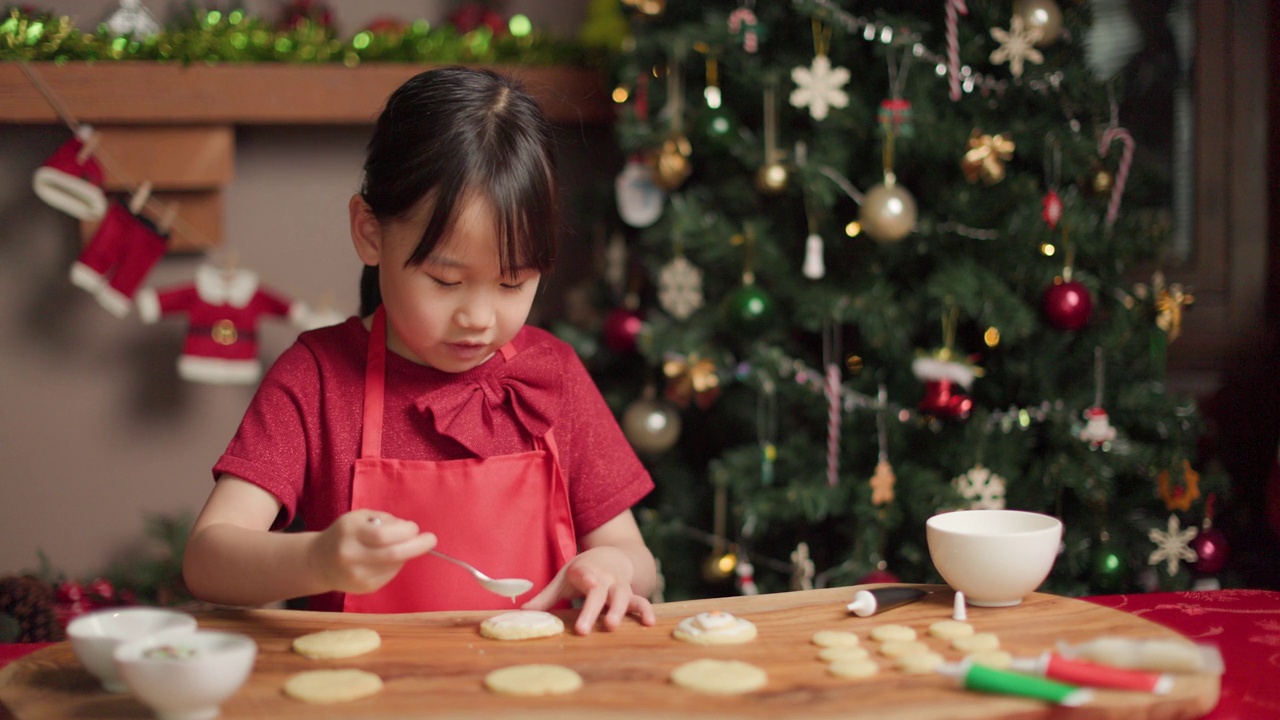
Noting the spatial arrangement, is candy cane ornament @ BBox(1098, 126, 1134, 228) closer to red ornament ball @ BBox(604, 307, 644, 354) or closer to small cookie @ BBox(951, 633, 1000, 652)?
red ornament ball @ BBox(604, 307, 644, 354)

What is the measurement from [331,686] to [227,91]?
184 cm

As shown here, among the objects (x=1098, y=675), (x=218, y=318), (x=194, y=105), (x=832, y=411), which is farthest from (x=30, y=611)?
(x=1098, y=675)

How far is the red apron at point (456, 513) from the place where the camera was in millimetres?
1146

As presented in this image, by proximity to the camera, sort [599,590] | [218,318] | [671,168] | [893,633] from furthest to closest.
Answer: [218,318] < [671,168] < [599,590] < [893,633]

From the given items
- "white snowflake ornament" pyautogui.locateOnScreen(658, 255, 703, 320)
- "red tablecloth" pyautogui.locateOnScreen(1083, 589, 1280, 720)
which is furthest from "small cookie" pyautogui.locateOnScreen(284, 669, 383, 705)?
"white snowflake ornament" pyautogui.locateOnScreen(658, 255, 703, 320)

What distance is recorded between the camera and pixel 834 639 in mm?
885

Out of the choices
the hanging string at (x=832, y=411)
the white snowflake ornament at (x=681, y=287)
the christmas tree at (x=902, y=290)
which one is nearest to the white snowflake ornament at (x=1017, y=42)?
the christmas tree at (x=902, y=290)

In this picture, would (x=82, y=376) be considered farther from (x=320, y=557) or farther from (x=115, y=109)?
(x=320, y=557)

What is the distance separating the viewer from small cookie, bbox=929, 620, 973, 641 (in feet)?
2.93

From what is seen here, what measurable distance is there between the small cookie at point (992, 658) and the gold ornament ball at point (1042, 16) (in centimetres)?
136

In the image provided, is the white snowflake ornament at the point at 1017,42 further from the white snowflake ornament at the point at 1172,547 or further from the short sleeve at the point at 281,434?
the short sleeve at the point at 281,434

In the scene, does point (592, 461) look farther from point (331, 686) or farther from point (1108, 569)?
point (1108, 569)

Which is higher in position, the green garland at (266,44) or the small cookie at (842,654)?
the green garland at (266,44)

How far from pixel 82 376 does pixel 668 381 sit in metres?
1.34
